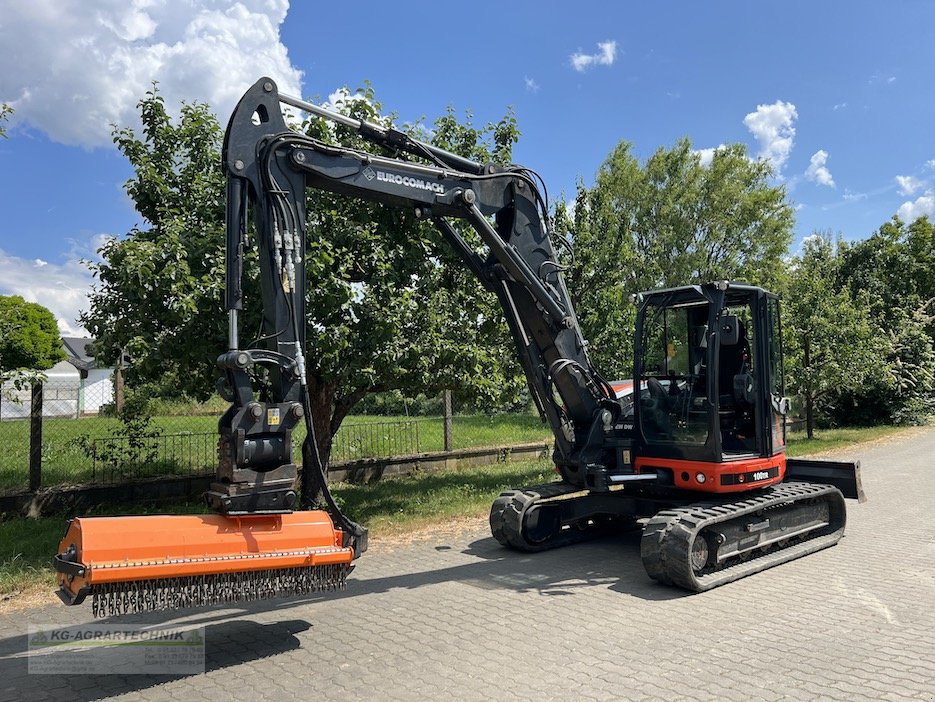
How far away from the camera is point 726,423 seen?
293 inches

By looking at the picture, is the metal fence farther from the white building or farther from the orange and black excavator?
the orange and black excavator

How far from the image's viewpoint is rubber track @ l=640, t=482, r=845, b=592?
618cm

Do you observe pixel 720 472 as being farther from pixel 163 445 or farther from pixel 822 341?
pixel 822 341

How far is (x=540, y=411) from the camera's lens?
7.71m

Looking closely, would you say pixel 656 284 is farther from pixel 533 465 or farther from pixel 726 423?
pixel 726 423

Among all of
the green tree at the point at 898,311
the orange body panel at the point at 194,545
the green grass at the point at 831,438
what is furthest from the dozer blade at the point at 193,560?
the green tree at the point at 898,311

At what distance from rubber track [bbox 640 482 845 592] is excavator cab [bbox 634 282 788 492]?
212 mm

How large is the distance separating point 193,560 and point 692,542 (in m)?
4.13

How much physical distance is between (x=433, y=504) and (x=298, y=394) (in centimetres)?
557

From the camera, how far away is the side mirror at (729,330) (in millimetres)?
7164

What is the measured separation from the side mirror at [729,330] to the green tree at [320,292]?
9.79 feet

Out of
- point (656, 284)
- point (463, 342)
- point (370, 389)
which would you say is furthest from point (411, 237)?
point (656, 284)

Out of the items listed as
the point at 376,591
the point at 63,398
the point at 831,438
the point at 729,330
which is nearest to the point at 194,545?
the point at 376,591

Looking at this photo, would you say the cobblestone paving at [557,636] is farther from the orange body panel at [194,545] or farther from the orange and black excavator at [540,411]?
the orange body panel at [194,545]
